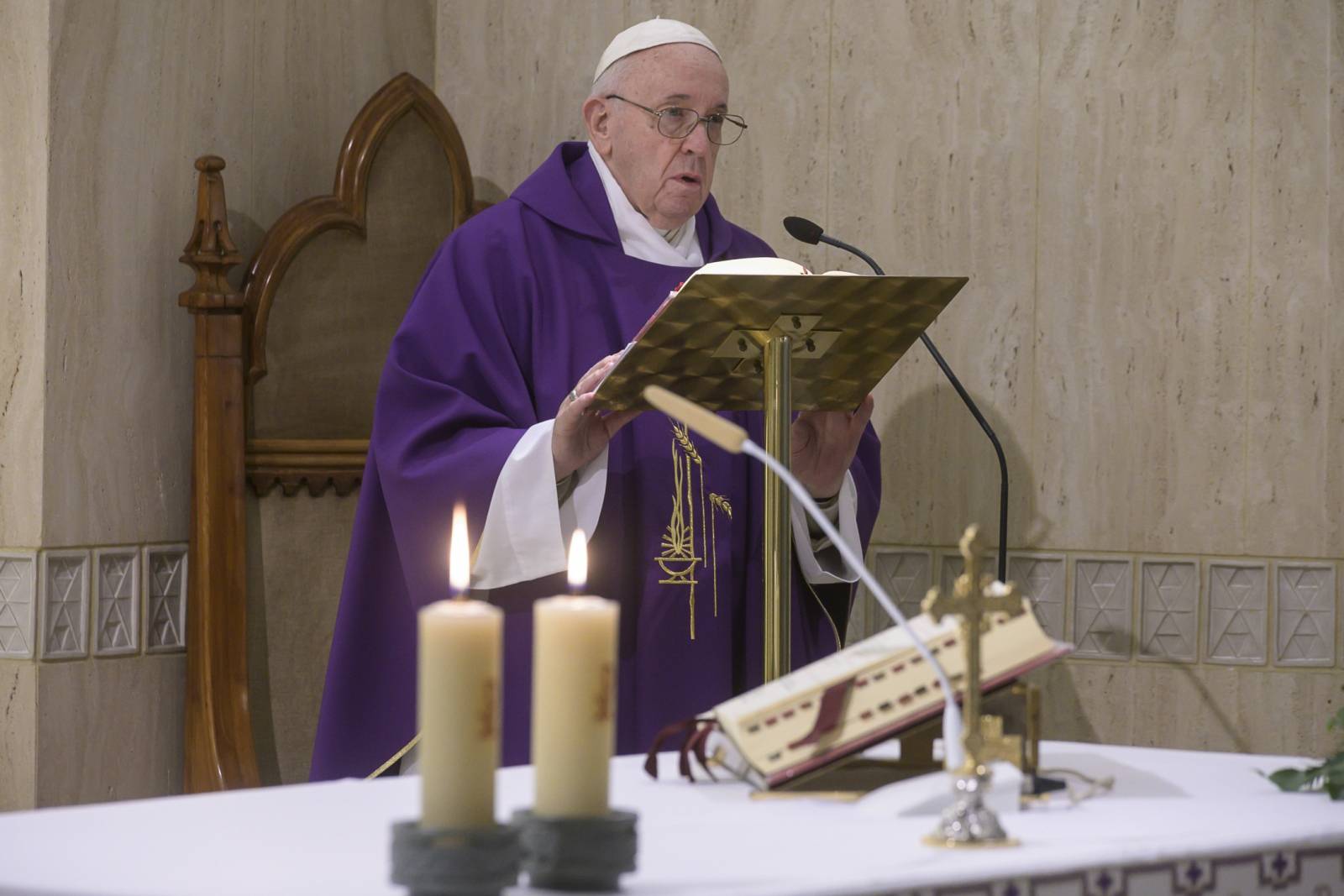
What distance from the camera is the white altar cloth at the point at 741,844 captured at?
4.80 ft

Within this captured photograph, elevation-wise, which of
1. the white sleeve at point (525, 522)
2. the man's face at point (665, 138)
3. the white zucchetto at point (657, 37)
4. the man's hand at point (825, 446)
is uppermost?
the white zucchetto at point (657, 37)

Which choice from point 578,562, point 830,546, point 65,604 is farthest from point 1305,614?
point 578,562

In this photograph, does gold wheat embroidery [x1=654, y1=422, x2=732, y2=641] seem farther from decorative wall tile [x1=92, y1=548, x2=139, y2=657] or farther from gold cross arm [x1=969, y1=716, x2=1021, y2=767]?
gold cross arm [x1=969, y1=716, x2=1021, y2=767]

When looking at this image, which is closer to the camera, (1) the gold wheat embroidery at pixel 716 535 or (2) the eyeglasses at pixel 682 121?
(1) the gold wheat embroidery at pixel 716 535

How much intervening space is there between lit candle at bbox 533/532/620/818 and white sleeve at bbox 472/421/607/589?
6.46 feet

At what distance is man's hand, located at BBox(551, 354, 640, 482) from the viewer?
3.12 m

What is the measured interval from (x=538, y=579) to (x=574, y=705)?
2280 millimetres

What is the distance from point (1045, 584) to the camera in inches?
191

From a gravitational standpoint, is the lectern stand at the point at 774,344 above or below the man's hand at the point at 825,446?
above

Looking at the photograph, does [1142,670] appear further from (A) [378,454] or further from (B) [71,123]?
(B) [71,123]

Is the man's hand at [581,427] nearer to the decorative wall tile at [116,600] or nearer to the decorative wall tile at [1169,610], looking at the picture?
the decorative wall tile at [116,600]

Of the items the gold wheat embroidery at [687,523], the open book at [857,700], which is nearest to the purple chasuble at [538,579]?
the gold wheat embroidery at [687,523]

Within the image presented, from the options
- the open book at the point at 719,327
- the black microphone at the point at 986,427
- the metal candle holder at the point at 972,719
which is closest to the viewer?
the metal candle holder at the point at 972,719

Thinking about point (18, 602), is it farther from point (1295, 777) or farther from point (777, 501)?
point (1295, 777)
